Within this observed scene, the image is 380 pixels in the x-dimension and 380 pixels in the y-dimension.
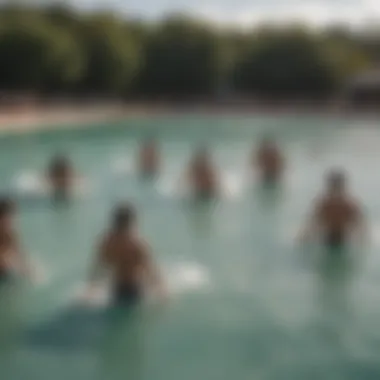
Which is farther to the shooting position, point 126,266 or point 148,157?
point 148,157

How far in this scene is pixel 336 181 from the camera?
176cm

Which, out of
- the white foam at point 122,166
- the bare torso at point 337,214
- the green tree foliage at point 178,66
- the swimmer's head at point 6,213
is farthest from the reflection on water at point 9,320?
the bare torso at point 337,214

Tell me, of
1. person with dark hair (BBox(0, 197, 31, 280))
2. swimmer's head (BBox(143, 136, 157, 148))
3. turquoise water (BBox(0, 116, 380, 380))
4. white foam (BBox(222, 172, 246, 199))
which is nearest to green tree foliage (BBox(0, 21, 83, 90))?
turquoise water (BBox(0, 116, 380, 380))

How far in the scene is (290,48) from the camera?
1875mm

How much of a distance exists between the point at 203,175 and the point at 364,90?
0.44 metres

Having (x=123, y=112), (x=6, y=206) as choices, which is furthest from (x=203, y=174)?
(x=6, y=206)

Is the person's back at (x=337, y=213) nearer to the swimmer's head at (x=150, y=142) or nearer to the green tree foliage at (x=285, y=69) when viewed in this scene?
the green tree foliage at (x=285, y=69)

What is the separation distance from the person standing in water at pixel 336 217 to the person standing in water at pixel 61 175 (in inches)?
22.6

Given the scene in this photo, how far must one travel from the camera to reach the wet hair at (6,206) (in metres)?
1.70

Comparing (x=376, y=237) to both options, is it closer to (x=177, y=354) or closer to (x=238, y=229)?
(x=238, y=229)

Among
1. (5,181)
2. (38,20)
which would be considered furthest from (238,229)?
(38,20)

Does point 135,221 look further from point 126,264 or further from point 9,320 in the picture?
point 9,320

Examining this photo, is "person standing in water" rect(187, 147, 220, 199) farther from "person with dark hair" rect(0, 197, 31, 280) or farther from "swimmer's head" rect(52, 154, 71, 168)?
"person with dark hair" rect(0, 197, 31, 280)

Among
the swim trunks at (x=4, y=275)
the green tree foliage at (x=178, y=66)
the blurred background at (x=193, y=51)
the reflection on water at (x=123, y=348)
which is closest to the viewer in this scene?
the reflection on water at (x=123, y=348)
